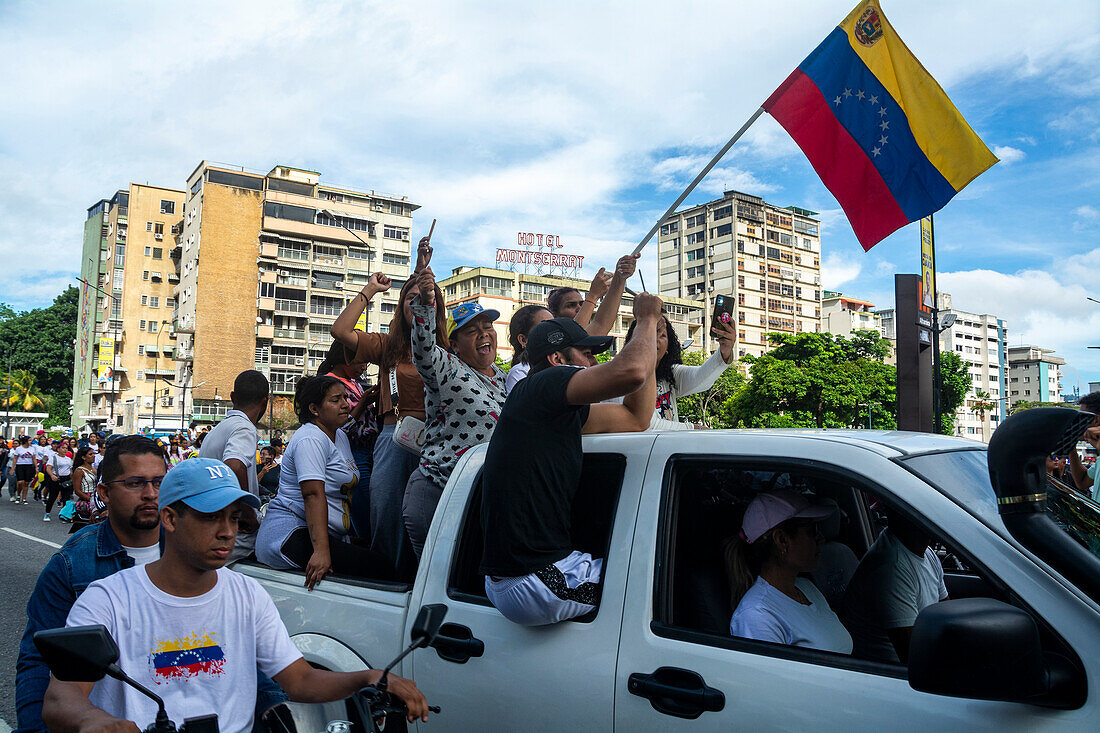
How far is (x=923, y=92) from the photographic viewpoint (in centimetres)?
503

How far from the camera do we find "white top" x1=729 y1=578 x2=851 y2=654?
2.29 meters

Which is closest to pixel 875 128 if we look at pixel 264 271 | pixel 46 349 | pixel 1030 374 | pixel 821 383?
pixel 821 383

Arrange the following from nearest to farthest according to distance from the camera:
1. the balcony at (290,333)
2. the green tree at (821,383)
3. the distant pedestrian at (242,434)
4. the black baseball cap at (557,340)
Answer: the black baseball cap at (557,340)
the distant pedestrian at (242,434)
the green tree at (821,383)
the balcony at (290,333)

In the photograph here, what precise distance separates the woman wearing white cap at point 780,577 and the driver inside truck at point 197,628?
98cm

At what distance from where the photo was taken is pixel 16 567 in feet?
34.0

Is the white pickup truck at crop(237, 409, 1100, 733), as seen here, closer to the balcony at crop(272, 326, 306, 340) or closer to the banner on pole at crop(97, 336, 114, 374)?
the banner on pole at crop(97, 336, 114, 374)

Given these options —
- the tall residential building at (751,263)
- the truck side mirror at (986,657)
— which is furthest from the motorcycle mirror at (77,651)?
the tall residential building at (751,263)

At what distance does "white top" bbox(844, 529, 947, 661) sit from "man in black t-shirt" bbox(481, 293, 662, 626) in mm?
796

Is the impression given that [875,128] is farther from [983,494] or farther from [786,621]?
[786,621]

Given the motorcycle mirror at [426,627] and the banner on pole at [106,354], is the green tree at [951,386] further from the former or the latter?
the banner on pole at [106,354]

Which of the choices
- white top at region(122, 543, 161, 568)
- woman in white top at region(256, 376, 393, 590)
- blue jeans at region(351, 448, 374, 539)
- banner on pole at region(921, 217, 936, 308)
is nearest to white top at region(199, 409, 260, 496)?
blue jeans at region(351, 448, 374, 539)

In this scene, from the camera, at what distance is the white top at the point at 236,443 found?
16.9ft

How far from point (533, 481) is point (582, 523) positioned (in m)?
0.34

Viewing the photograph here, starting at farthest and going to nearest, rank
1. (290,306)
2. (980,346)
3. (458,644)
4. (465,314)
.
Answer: (980,346) < (290,306) < (465,314) < (458,644)
